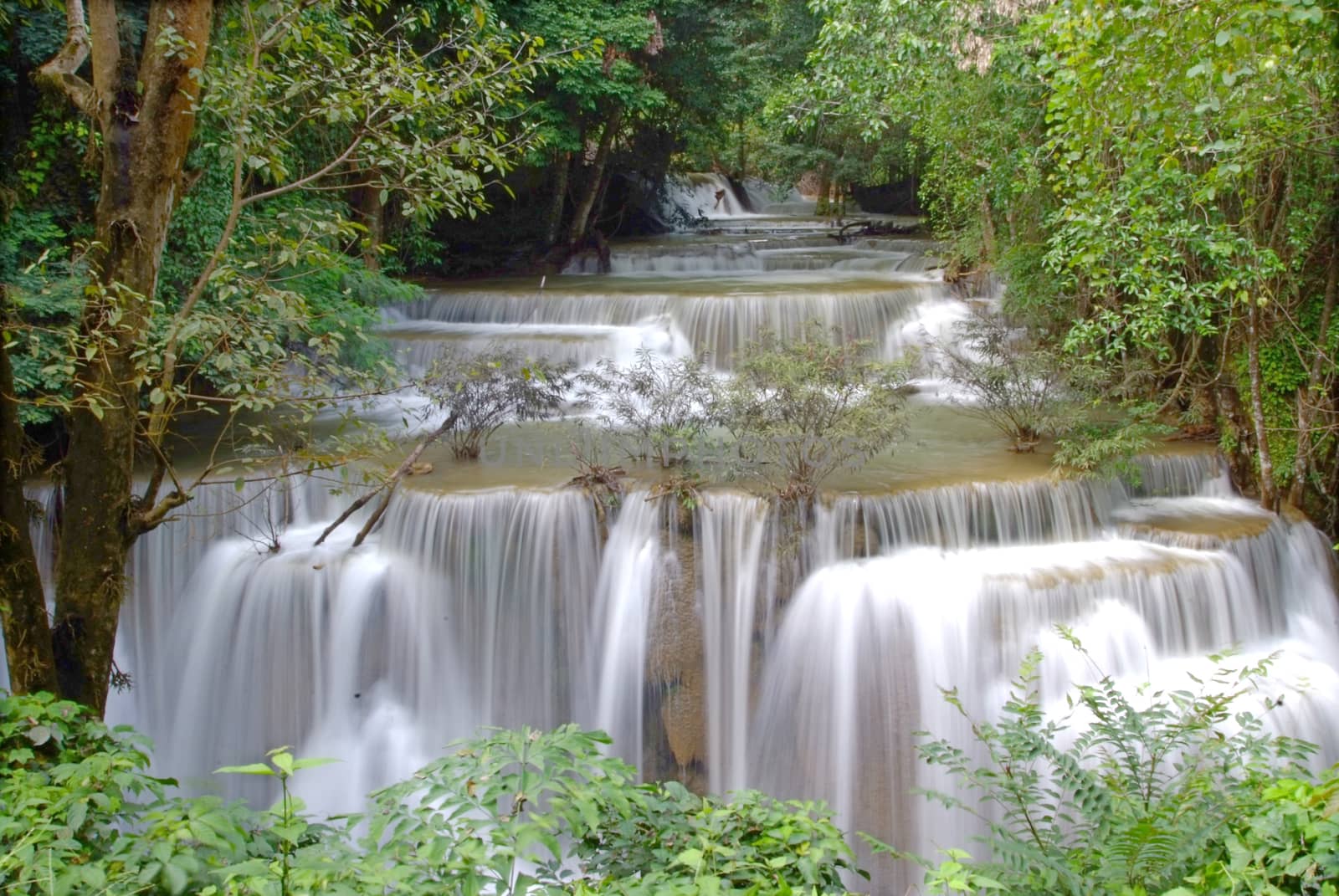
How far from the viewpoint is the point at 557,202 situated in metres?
18.0

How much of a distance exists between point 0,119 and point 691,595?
6.94 metres

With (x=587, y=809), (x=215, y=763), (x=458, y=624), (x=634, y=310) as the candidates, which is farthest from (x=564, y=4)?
(x=587, y=809)

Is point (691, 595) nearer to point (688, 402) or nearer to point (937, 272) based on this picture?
point (688, 402)

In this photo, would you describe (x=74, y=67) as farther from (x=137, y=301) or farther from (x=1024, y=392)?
(x=1024, y=392)

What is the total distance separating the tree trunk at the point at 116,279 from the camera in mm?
4613

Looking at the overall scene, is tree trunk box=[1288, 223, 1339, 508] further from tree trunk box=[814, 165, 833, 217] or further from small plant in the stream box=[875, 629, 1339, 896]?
tree trunk box=[814, 165, 833, 217]

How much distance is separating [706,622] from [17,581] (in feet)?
15.4

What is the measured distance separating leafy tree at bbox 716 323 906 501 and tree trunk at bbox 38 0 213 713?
4.64 m

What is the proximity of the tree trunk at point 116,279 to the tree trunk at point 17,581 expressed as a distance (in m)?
0.25

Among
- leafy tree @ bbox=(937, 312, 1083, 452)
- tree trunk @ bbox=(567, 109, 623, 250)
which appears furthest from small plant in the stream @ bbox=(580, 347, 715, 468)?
tree trunk @ bbox=(567, 109, 623, 250)

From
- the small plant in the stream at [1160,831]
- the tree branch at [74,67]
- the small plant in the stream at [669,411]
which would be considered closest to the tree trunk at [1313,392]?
the small plant in the stream at [1160,831]

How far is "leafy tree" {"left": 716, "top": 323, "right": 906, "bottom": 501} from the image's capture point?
7711 mm

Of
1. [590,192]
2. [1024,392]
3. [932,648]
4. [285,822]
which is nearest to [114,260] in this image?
[285,822]

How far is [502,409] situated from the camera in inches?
355
